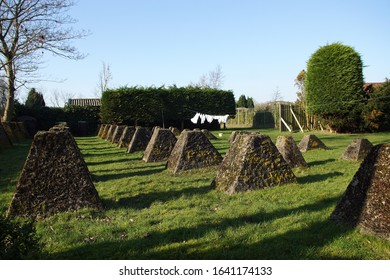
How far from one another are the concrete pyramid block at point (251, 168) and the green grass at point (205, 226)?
0.22 m

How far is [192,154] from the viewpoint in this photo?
930 centimetres

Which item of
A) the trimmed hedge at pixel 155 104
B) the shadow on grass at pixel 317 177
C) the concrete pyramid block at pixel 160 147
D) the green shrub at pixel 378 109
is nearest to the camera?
the shadow on grass at pixel 317 177

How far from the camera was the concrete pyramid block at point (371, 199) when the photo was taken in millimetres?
3941

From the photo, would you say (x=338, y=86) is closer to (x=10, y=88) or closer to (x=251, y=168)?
(x=251, y=168)

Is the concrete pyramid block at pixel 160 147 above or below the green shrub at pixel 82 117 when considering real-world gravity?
below

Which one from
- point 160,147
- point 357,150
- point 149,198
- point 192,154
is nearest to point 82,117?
point 160,147

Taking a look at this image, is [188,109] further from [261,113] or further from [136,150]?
[136,150]

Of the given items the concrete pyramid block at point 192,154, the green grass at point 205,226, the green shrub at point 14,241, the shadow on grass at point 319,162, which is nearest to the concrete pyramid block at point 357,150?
the shadow on grass at point 319,162

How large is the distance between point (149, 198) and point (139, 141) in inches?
343

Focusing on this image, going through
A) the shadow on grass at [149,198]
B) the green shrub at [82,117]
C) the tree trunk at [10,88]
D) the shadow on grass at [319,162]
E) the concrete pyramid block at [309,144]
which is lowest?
the shadow on grass at [149,198]

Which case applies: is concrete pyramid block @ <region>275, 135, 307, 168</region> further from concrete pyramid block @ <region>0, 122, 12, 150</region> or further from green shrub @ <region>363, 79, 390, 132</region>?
concrete pyramid block @ <region>0, 122, 12, 150</region>

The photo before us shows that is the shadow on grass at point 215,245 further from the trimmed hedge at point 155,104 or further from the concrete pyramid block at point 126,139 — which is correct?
the trimmed hedge at point 155,104

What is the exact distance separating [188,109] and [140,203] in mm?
28621

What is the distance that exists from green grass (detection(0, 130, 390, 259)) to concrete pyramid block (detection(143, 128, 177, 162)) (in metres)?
3.86
